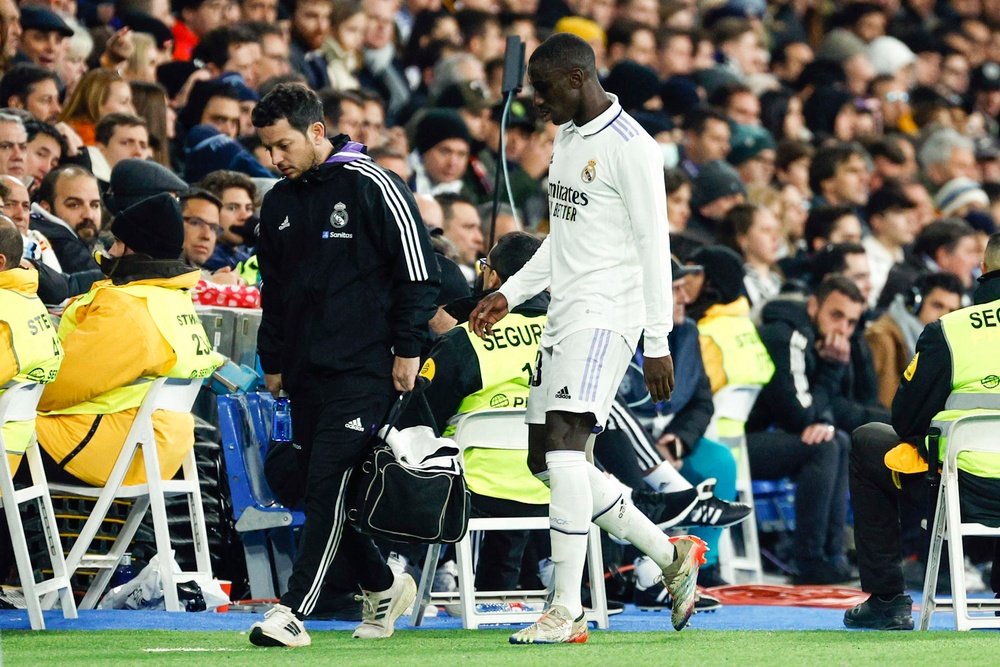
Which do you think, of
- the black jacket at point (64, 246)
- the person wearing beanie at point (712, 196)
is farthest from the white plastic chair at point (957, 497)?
the person wearing beanie at point (712, 196)

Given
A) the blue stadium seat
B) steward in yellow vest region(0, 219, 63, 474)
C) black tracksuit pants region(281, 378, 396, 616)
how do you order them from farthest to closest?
1. the blue stadium seat
2. steward in yellow vest region(0, 219, 63, 474)
3. black tracksuit pants region(281, 378, 396, 616)

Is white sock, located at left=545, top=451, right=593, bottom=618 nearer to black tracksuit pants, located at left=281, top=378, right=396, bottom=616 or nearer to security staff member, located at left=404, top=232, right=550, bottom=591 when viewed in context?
black tracksuit pants, located at left=281, top=378, right=396, bottom=616

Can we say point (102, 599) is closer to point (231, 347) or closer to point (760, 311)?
point (231, 347)

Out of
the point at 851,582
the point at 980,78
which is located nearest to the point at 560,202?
the point at 851,582

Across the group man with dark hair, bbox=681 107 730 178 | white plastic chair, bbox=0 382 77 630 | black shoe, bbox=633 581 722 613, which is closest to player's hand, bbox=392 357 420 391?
white plastic chair, bbox=0 382 77 630

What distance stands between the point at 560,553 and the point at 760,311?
195 inches

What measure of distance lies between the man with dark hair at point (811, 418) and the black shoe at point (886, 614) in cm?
282

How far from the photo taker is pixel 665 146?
1370 centimetres

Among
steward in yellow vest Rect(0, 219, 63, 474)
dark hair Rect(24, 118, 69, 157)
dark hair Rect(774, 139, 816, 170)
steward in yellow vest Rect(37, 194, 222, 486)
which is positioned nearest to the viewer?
steward in yellow vest Rect(0, 219, 63, 474)

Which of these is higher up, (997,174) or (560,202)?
(997,174)

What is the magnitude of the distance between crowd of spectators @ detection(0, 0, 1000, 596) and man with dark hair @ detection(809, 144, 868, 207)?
0.09ft

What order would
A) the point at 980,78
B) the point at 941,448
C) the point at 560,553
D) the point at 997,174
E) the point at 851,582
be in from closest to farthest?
the point at 560,553
the point at 941,448
the point at 851,582
the point at 997,174
the point at 980,78

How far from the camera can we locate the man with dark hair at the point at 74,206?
8.74m

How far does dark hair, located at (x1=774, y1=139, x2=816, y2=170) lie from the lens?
1484 cm
